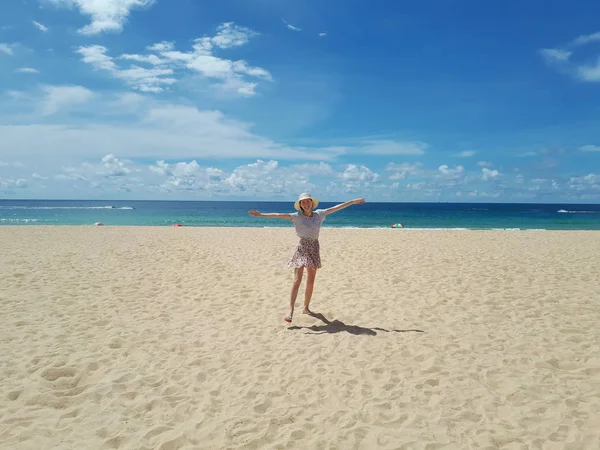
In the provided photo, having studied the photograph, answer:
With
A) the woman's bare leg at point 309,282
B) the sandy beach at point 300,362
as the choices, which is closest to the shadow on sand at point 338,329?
the sandy beach at point 300,362

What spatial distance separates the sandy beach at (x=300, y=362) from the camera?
313 cm

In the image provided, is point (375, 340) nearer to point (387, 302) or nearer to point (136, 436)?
point (387, 302)

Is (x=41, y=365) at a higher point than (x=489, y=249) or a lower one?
lower

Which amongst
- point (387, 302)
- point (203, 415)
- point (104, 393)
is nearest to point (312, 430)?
point (203, 415)

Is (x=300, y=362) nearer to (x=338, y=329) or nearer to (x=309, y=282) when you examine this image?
(x=338, y=329)

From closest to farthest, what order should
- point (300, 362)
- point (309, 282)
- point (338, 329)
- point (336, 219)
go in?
point (300, 362), point (338, 329), point (309, 282), point (336, 219)

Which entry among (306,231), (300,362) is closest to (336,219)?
(306,231)

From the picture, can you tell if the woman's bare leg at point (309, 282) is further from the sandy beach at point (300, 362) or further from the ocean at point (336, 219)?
the ocean at point (336, 219)

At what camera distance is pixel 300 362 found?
441 cm

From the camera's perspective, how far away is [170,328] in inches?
216

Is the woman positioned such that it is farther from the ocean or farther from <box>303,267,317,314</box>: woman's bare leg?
the ocean

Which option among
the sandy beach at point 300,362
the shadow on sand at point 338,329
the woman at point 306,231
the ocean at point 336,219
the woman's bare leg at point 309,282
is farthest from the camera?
the ocean at point 336,219

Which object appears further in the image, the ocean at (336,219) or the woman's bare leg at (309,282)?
the ocean at (336,219)

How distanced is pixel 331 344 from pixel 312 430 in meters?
1.81
